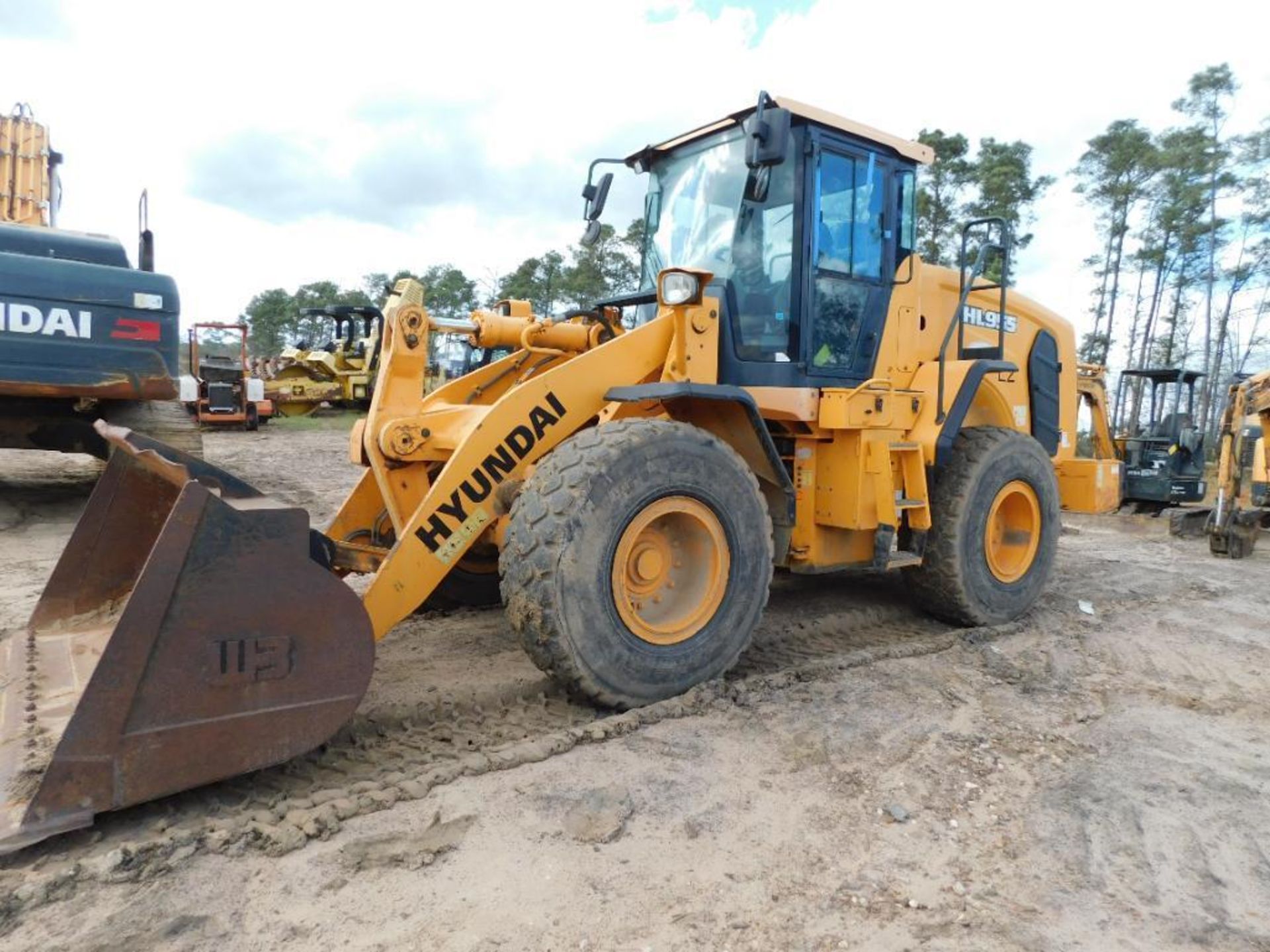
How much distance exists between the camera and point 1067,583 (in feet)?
21.8

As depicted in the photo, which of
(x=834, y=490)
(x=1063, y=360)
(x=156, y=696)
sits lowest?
(x=156, y=696)

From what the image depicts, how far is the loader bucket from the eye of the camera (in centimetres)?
224

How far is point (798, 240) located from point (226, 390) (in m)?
16.4

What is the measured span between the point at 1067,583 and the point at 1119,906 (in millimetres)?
4860

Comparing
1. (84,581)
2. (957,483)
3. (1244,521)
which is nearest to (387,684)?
(84,581)

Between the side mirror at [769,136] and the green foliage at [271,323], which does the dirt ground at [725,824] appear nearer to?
the side mirror at [769,136]

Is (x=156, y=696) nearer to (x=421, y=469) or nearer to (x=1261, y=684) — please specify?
(x=421, y=469)

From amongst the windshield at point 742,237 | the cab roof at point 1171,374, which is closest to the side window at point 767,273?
the windshield at point 742,237

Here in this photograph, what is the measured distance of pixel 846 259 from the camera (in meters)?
4.68

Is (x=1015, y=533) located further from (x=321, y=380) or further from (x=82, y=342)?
(x=321, y=380)

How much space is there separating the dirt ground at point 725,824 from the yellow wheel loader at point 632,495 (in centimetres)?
24

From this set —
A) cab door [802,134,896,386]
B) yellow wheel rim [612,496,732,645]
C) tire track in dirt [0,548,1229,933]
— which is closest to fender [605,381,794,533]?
yellow wheel rim [612,496,732,645]

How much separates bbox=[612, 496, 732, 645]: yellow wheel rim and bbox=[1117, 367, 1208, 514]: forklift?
9.82m

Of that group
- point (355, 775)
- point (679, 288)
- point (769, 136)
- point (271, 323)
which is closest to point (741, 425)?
point (679, 288)
